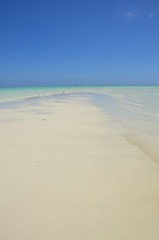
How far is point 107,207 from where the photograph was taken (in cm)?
187

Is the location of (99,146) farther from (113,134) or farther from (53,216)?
(53,216)

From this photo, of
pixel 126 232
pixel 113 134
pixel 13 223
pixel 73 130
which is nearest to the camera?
pixel 126 232

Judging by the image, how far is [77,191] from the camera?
213 cm

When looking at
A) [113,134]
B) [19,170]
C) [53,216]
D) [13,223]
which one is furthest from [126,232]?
[113,134]

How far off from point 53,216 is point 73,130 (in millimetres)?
3144

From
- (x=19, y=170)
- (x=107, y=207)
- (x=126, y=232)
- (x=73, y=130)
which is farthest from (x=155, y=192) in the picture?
(x=73, y=130)

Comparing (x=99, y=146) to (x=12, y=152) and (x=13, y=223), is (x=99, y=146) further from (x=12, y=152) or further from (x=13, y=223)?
(x=13, y=223)

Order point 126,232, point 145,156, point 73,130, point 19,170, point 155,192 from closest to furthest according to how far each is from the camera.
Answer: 1. point 126,232
2. point 155,192
3. point 19,170
4. point 145,156
5. point 73,130

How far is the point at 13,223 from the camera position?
167cm

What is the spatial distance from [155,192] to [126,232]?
2.20ft

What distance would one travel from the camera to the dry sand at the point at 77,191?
1604 mm

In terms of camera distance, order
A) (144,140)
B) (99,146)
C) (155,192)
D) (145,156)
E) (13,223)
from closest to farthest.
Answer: (13,223), (155,192), (145,156), (99,146), (144,140)

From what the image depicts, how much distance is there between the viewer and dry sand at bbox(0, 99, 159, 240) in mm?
1604

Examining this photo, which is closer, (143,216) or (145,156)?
(143,216)
